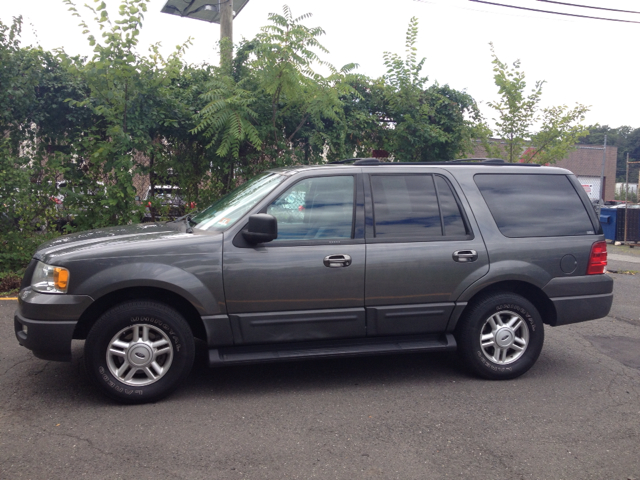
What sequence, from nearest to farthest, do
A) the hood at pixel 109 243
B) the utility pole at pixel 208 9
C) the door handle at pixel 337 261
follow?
the hood at pixel 109 243 → the door handle at pixel 337 261 → the utility pole at pixel 208 9

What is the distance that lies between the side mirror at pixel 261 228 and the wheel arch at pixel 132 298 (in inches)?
29.4

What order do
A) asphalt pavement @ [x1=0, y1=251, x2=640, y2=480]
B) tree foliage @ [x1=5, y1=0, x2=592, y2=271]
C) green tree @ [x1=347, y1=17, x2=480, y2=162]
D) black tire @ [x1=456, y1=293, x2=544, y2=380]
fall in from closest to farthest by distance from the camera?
asphalt pavement @ [x1=0, y1=251, x2=640, y2=480], black tire @ [x1=456, y1=293, x2=544, y2=380], tree foliage @ [x1=5, y1=0, x2=592, y2=271], green tree @ [x1=347, y1=17, x2=480, y2=162]

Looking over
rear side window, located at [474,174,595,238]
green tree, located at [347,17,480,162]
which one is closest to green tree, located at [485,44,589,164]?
green tree, located at [347,17,480,162]

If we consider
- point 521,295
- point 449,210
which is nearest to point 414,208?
point 449,210

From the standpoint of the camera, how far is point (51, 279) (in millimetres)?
4195

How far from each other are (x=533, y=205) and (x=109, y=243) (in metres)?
3.68

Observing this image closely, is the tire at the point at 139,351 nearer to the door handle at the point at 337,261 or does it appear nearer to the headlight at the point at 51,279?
the headlight at the point at 51,279

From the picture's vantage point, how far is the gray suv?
167 inches

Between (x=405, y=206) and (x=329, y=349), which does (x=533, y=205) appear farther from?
(x=329, y=349)

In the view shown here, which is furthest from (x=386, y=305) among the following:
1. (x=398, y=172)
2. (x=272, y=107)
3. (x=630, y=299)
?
(x=630, y=299)

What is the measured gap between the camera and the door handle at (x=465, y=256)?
15.9 feet

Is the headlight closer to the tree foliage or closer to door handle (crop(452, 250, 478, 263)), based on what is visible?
door handle (crop(452, 250, 478, 263))

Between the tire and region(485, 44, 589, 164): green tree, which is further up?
region(485, 44, 589, 164): green tree

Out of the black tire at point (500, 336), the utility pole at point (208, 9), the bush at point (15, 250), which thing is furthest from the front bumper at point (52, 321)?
the utility pole at point (208, 9)
